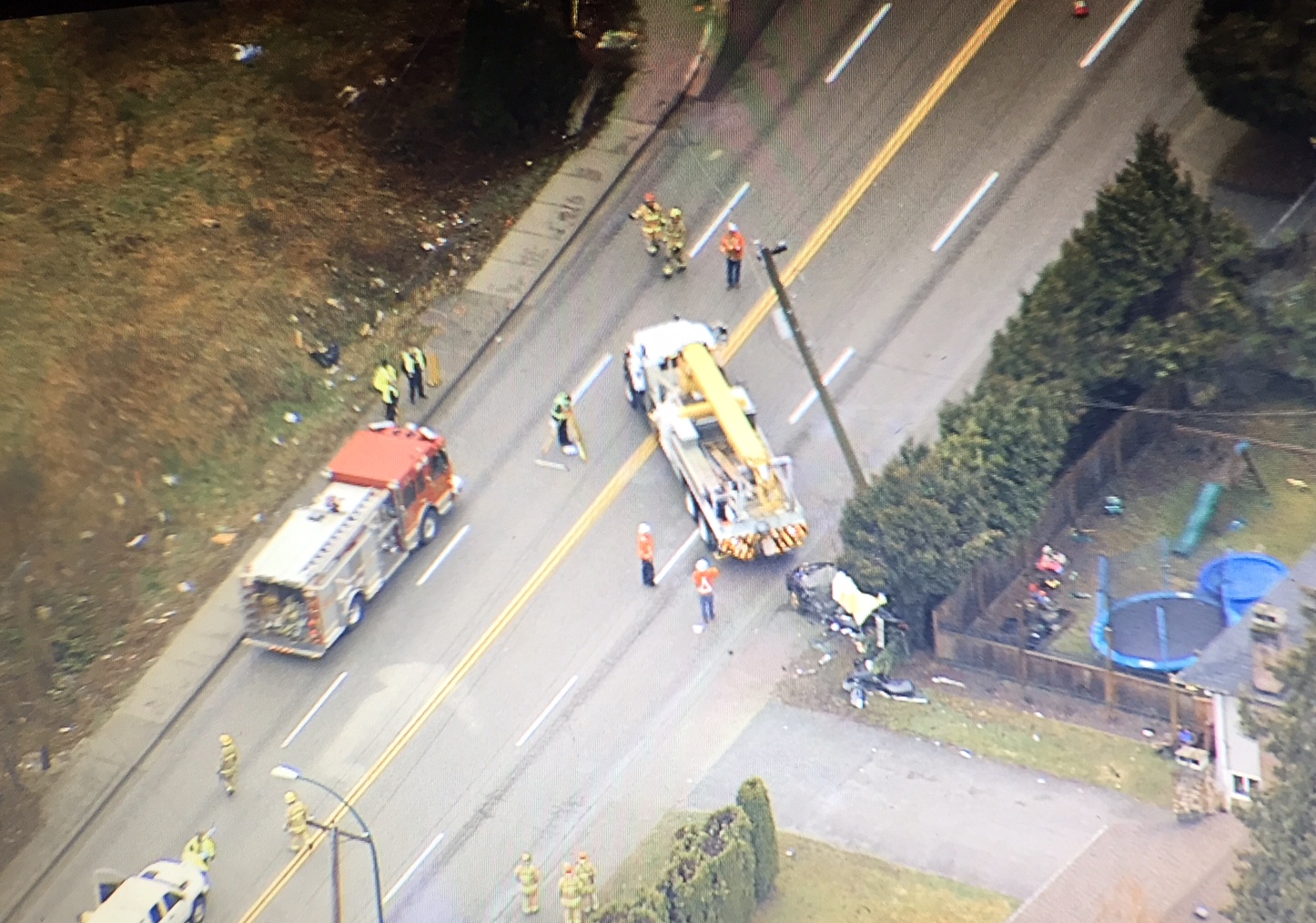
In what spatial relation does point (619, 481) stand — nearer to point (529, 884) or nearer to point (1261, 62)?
point (529, 884)

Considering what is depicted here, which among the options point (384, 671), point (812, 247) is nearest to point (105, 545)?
point (384, 671)

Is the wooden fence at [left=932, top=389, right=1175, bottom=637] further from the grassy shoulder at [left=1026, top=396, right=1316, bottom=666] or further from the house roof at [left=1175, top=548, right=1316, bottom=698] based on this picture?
the house roof at [left=1175, top=548, right=1316, bottom=698]

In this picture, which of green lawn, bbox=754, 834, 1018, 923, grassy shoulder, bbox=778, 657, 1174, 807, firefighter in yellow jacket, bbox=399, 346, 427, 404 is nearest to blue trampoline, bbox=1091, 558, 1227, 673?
grassy shoulder, bbox=778, 657, 1174, 807

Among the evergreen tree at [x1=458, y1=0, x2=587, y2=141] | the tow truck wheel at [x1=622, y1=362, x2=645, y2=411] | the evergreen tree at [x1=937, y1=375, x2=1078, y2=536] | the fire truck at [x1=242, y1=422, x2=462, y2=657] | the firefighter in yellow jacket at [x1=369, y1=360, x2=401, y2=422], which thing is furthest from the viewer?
the evergreen tree at [x1=458, y1=0, x2=587, y2=141]

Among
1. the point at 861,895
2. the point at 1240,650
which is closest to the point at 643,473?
the point at 861,895

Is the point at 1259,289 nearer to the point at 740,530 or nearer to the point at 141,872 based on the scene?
the point at 740,530

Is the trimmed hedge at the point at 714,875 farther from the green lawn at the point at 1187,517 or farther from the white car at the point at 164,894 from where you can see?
the white car at the point at 164,894
